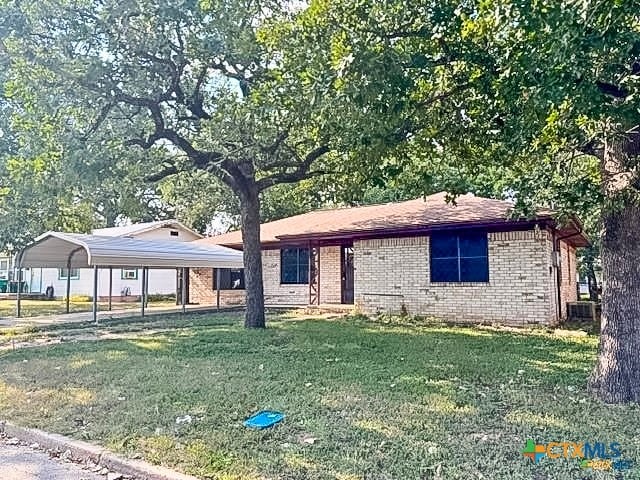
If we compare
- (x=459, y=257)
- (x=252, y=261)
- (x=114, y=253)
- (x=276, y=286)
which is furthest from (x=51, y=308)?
(x=459, y=257)

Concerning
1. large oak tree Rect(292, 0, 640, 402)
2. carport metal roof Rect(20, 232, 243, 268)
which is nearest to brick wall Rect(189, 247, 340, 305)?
carport metal roof Rect(20, 232, 243, 268)

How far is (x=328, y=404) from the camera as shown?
5426 mm

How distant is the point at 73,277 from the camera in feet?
99.8

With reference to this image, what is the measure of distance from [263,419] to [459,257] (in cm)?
1042

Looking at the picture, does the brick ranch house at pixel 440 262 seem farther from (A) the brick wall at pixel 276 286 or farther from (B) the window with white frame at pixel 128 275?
(B) the window with white frame at pixel 128 275

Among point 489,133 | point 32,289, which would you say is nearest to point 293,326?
point 489,133

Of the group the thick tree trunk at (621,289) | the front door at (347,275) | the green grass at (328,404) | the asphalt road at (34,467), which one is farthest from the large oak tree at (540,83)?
the front door at (347,275)

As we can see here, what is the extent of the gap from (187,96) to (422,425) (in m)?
9.09

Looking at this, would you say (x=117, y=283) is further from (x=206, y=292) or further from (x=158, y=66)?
(x=158, y=66)

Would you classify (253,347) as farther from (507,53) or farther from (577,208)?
(507,53)

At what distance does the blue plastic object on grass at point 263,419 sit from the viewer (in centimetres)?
477

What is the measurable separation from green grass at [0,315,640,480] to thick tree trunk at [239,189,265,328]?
2151mm

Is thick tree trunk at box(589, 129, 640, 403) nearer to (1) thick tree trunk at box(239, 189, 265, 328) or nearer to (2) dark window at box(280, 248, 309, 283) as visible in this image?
(1) thick tree trunk at box(239, 189, 265, 328)

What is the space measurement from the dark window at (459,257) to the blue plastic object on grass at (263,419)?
32.6ft
